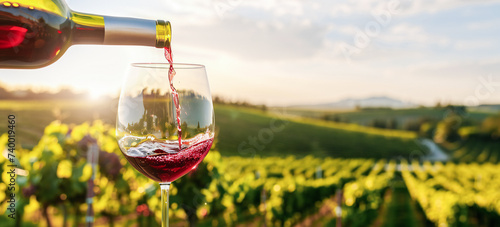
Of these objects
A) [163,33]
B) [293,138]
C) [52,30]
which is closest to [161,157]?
[163,33]

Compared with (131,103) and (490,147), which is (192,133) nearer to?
(131,103)

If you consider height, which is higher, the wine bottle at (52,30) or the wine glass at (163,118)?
the wine bottle at (52,30)

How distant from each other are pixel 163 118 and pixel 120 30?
27 centimetres

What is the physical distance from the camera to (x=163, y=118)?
1.21 metres

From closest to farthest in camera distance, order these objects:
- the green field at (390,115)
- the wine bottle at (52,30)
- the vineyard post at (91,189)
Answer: the wine bottle at (52,30) → the vineyard post at (91,189) → the green field at (390,115)

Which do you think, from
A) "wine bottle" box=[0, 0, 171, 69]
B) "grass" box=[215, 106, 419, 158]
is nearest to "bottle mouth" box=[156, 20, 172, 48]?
"wine bottle" box=[0, 0, 171, 69]

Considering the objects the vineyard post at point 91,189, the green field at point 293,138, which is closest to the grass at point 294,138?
the green field at point 293,138

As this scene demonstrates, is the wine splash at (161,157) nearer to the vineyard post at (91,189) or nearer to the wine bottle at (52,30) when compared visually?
the wine bottle at (52,30)

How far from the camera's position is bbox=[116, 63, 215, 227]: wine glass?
3.95ft

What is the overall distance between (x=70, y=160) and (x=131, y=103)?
4.87m

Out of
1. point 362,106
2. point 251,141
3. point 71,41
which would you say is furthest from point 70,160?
point 362,106

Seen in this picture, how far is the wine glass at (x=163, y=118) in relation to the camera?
120 centimetres

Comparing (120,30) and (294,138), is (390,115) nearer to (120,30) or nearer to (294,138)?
(294,138)

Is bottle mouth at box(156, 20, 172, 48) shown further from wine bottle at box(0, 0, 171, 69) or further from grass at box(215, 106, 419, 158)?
grass at box(215, 106, 419, 158)
